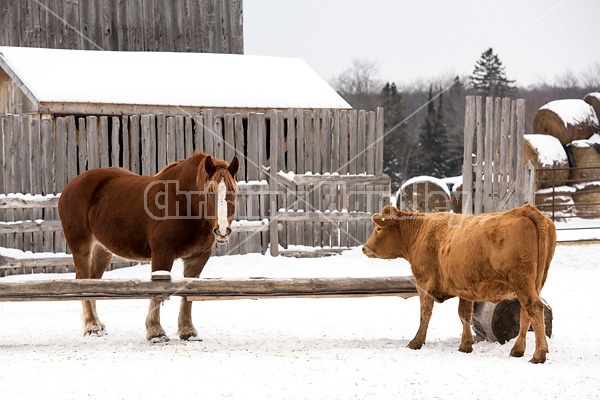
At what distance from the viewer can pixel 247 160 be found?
1327cm

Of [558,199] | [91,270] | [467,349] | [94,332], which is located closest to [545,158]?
[558,199]

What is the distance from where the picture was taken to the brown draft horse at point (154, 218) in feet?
25.0

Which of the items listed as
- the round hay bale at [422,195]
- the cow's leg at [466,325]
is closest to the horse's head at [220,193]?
the cow's leg at [466,325]

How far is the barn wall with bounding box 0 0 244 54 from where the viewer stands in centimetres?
1764

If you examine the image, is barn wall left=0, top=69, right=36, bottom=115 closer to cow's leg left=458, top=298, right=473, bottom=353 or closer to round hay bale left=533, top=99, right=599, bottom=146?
cow's leg left=458, top=298, right=473, bottom=353

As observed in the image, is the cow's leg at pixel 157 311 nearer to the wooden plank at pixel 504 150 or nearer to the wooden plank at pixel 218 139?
the wooden plank at pixel 218 139

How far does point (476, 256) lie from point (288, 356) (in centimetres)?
190

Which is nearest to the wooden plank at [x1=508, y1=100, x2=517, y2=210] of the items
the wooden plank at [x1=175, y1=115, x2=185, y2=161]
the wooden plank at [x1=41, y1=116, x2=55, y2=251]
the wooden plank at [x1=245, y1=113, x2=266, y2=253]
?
the wooden plank at [x1=245, y1=113, x2=266, y2=253]

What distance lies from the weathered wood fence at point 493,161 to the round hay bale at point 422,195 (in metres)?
5.31

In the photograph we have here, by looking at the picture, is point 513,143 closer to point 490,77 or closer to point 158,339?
point 158,339

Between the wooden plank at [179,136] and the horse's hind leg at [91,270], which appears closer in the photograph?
the horse's hind leg at [91,270]

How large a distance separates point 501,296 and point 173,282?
319cm

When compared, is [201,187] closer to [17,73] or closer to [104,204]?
[104,204]

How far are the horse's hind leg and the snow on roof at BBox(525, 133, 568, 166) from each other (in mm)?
13534
